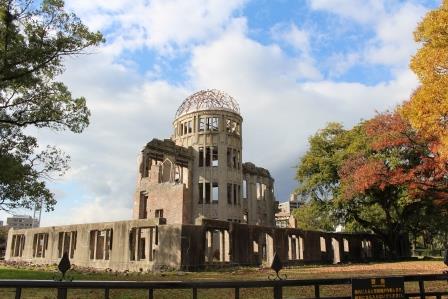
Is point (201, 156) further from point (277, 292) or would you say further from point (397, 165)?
point (277, 292)

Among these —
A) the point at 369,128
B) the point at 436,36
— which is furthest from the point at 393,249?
the point at 436,36

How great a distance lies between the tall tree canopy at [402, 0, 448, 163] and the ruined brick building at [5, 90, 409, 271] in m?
14.3

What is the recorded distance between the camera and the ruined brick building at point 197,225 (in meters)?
27.9

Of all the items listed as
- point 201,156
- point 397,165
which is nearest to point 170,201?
point 201,156

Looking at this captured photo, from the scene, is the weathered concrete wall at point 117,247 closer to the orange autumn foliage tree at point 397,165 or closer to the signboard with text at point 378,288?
the orange autumn foliage tree at point 397,165

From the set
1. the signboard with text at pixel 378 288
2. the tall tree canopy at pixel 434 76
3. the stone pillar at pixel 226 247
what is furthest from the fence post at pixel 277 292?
the stone pillar at pixel 226 247

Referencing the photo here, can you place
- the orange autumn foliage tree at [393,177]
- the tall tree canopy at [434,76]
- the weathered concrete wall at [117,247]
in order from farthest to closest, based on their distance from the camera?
the orange autumn foliage tree at [393,177] < the weathered concrete wall at [117,247] < the tall tree canopy at [434,76]

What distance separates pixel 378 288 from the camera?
6.26 metres

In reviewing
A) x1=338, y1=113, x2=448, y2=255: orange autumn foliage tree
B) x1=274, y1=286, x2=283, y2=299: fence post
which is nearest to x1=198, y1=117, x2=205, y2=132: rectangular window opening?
x1=338, y1=113, x2=448, y2=255: orange autumn foliage tree

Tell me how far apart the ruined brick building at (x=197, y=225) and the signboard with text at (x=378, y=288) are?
66.6ft

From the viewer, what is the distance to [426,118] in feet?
59.0

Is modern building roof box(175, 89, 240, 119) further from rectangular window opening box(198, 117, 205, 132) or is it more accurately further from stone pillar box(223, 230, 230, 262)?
stone pillar box(223, 230, 230, 262)

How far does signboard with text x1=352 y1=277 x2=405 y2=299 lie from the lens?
6141 mm

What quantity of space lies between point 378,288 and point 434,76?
14.1 meters
